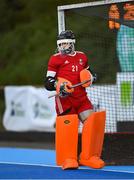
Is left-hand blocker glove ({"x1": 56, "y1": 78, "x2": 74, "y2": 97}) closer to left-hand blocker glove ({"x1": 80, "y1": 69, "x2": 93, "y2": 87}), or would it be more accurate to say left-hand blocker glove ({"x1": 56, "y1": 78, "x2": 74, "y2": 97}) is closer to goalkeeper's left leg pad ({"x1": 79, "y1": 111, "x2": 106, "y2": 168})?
left-hand blocker glove ({"x1": 80, "y1": 69, "x2": 93, "y2": 87})

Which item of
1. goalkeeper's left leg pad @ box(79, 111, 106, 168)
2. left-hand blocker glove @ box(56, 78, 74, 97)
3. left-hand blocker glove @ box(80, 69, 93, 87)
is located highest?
left-hand blocker glove @ box(80, 69, 93, 87)

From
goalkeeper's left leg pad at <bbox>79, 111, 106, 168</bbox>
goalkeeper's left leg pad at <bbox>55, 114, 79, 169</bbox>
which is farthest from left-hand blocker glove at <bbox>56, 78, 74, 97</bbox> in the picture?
goalkeeper's left leg pad at <bbox>79, 111, 106, 168</bbox>

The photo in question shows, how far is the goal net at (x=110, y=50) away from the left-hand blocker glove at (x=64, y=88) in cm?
103

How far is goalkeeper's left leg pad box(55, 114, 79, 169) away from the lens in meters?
6.98

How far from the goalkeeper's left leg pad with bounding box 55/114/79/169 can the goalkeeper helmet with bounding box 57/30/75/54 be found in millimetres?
710

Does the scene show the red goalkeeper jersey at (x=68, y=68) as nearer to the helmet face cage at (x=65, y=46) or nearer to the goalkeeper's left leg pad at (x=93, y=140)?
the helmet face cage at (x=65, y=46)

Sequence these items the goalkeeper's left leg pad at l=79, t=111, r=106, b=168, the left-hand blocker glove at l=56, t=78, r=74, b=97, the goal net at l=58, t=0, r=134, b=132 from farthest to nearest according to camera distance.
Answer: the goal net at l=58, t=0, r=134, b=132 < the goalkeeper's left leg pad at l=79, t=111, r=106, b=168 < the left-hand blocker glove at l=56, t=78, r=74, b=97

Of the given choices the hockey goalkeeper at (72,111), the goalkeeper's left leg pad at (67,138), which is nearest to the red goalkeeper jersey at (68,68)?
the hockey goalkeeper at (72,111)

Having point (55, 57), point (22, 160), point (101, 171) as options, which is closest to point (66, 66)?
point (55, 57)

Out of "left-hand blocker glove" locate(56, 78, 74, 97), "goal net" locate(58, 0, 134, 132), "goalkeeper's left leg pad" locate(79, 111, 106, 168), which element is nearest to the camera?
"left-hand blocker glove" locate(56, 78, 74, 97)

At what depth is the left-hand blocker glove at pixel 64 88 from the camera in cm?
690

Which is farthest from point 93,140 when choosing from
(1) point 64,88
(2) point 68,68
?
(2) point 68,68

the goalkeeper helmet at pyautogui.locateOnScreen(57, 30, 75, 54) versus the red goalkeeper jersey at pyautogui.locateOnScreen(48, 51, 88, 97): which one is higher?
the goalkeeper helmet at pyautogui.locateOnScreen(57, 30, 75, 54)

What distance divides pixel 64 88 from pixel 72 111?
0.33m
